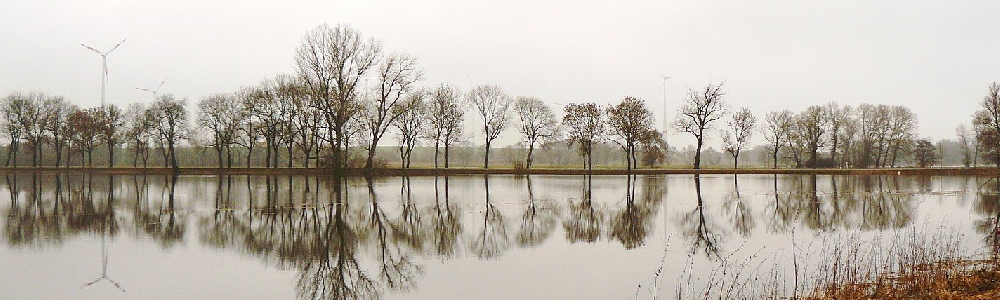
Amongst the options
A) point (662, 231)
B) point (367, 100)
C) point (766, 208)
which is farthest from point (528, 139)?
point (662, 231)

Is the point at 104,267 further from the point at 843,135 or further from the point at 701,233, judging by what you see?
the point at 843,135

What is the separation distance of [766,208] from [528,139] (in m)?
54.2

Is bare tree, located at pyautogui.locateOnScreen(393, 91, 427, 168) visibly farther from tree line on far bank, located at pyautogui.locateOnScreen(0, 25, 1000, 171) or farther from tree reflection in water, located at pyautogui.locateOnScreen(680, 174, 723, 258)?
tree reflection in water, located at pyautogui.locateOnScreen(680, 174, 723, 258)

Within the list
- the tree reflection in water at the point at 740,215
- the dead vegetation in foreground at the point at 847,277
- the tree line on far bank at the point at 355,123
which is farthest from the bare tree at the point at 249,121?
the dead vegetation in foreground at the point at 847,277

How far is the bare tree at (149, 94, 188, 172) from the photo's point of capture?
74.9m

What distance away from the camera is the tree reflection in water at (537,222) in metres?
16.5

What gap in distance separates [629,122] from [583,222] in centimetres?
5188

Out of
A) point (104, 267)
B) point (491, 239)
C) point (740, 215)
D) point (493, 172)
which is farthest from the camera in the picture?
point (493, 172)

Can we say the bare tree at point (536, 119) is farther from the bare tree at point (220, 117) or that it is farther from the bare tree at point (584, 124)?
the bare tree at point (220, 117)

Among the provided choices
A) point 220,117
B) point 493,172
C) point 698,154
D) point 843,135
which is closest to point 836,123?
point 843,135

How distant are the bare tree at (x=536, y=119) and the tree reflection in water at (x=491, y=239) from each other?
56776 millimetres

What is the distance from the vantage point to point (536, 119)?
79125 mm

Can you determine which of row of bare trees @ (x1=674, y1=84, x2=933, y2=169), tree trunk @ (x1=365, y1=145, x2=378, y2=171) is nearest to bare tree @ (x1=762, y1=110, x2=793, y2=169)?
row of bare trees @ (x1=674, y1=84, x2=933, y2=169)

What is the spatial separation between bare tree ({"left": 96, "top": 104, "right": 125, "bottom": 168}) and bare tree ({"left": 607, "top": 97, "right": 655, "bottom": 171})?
5463 cm
